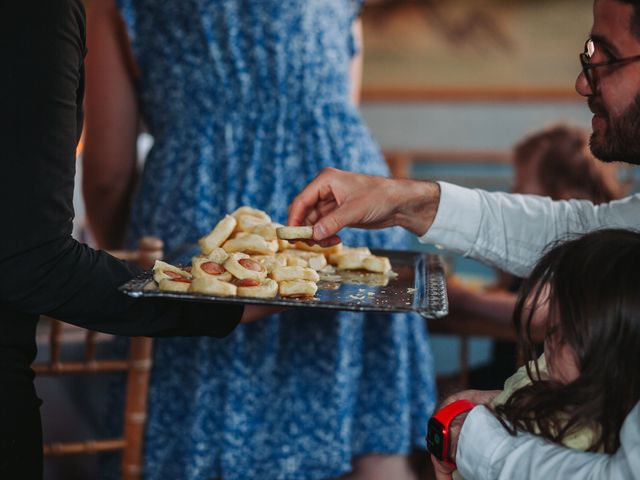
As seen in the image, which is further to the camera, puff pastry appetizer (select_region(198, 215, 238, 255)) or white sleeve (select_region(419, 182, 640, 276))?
white sleeve (select_region(419, 182, 640, 276))

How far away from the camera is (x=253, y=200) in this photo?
1684 mm

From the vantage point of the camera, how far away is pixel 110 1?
1740mm

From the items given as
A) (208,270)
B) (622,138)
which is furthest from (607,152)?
(208,270)

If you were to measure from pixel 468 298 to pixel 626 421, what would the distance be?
153 cm

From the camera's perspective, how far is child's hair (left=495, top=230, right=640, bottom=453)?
35.6 inches

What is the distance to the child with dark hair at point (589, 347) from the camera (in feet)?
2.97

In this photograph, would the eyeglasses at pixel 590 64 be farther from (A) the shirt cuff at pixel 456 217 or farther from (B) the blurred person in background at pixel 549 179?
(B) the blurred person in background at pixel 549 179

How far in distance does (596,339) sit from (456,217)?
1.95 ft

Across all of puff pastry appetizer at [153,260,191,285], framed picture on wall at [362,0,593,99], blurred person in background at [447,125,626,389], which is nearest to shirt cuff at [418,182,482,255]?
puff pastry appetizer at [153,260,191,285]

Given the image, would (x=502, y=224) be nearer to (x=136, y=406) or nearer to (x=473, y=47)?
(x=136, y=406)

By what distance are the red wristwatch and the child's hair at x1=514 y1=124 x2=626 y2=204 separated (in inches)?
61.8

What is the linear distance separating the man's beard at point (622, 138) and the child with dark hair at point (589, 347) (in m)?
0.27

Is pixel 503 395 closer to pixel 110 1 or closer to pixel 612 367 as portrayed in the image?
pixel 612 367

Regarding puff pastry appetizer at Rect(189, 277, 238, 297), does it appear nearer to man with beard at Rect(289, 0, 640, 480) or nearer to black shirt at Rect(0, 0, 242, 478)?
black shirt at Rect(0, 0, 242, 478)
